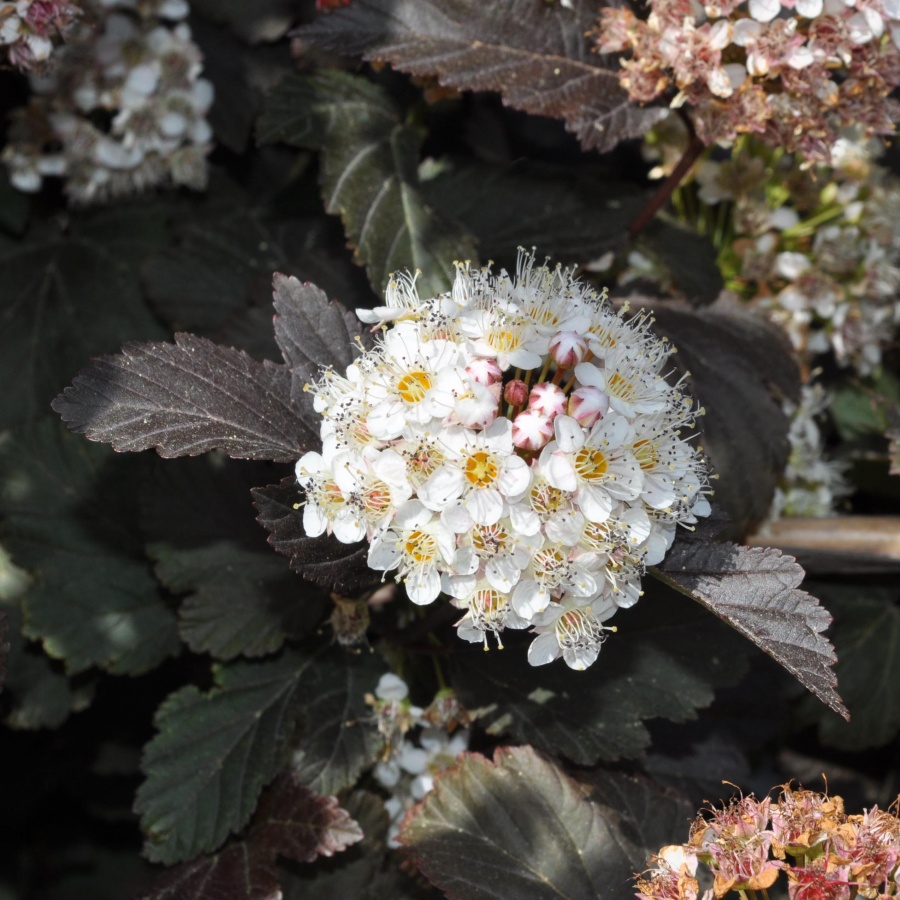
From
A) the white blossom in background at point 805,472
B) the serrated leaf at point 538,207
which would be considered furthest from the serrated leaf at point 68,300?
the white blossom in background at point 805,472

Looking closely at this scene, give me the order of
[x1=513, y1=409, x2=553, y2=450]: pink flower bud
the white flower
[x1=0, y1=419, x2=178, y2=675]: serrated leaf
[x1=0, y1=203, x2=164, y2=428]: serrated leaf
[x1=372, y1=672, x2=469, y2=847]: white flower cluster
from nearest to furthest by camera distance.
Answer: [x1=513, y1=409, x2=553, y2=450]: pink flower bud
the white flower
[x1=372, y1=672, x2=469, y2=847]: white flower cluster
[x1=0, y1=419, x2=178, y2=675]: serrated leaf
[x1=0, y1=203, x2=164, y2=428]: serrated leaf

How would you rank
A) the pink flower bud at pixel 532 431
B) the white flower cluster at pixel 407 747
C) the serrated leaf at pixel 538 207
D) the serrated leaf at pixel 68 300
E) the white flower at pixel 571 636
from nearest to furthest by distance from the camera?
the pink flower bud at pixel 532 431 → the white flower at pixel 571 636 → the white flower cluster at pixel 407 747 → the serrated leaf at pixel 538 207 → the serrated leaf at pixel 68 300

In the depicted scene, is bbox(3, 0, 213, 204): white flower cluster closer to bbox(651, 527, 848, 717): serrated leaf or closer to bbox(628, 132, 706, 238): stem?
bbox(628, 132, 706, 238): stem

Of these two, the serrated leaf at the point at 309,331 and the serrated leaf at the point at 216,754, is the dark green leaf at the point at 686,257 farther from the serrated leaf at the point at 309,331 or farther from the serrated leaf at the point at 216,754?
the serrated leaf at the point at 216,754

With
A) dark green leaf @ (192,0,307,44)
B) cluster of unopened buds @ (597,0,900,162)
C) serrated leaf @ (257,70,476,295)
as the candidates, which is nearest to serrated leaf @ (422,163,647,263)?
serrated leaf @ (257,70,476,295)

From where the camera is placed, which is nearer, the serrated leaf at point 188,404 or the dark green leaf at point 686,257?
the serrated leaf at point 188,404

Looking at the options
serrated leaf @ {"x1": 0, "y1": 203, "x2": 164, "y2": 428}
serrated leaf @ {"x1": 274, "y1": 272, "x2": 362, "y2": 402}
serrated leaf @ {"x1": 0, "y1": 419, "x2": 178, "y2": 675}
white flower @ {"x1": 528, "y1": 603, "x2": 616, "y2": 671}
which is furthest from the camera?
serrated leaf @ {"x1": 0, "y1": 203, "x2": 164, "y2": 428}
